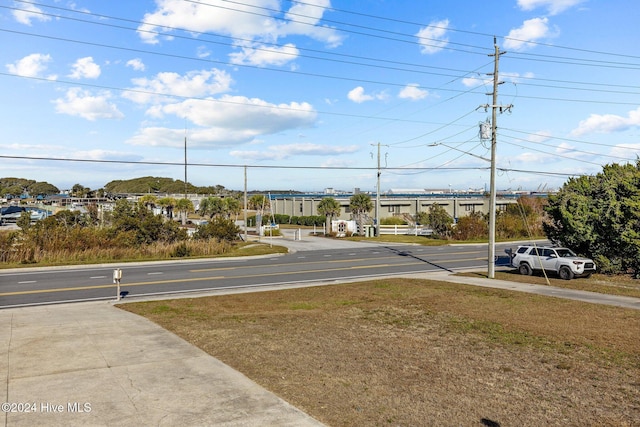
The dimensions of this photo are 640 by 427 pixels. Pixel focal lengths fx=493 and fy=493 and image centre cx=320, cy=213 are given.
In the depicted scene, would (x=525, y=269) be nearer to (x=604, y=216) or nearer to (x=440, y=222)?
(x=604, y=216)

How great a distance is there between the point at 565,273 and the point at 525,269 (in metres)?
2.53

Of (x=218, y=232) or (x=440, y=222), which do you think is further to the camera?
(x=440, y=222)

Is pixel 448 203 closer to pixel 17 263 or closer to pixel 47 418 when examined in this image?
pixel 17 263

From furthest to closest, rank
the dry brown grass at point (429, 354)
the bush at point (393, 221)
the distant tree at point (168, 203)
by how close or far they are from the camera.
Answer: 1. the distant tree at point (168, 203)
2. the bush at point (393, 221)
3. the dry brown grass at point (429, 354)

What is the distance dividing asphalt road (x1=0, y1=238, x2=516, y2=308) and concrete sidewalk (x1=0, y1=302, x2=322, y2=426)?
25.5 feet

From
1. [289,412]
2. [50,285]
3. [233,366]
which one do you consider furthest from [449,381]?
[50,285]

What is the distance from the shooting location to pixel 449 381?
9234mm

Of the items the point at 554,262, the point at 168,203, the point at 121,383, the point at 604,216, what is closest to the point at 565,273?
the point at 554,262

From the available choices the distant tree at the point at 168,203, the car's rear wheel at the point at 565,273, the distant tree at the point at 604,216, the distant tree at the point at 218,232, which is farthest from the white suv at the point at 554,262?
the distant tree at the point at 168,203

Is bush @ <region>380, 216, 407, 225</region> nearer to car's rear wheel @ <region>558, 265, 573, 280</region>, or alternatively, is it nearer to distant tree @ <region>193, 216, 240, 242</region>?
distant tree @ <region>193, 216, 240, 242</region>

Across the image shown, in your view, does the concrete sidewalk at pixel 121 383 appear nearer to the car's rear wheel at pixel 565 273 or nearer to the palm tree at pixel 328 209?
the car's rear wheel at pixel 565 273

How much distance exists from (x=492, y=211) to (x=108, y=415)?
807 inches

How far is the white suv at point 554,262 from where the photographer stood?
2447 cm

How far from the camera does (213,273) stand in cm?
2770
